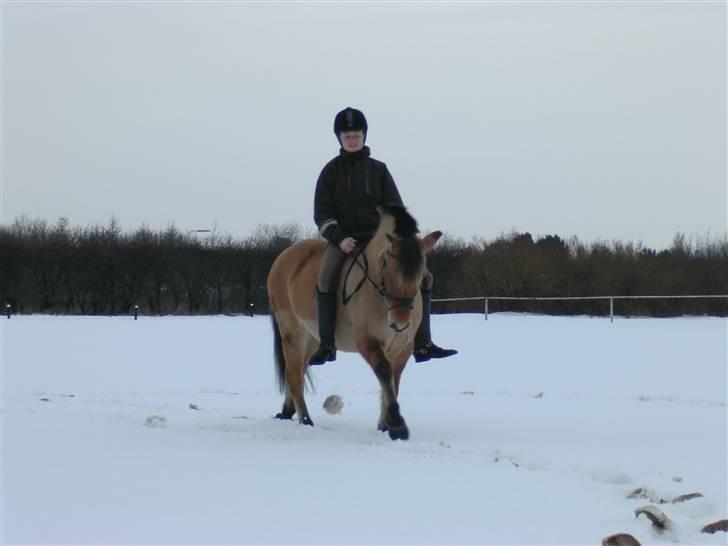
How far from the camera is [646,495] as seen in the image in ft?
14.4

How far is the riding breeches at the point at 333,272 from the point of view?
23.7ft

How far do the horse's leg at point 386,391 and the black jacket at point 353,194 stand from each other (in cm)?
102

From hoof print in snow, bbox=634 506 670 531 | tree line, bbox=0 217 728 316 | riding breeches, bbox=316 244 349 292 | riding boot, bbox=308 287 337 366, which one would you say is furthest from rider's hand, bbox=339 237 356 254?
tree line, bbox=0 217 728 316

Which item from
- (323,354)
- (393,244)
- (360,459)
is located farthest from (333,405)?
(360,459)

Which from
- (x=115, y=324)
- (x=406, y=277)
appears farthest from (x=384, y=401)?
(x=115, y=324)

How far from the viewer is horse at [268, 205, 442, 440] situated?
20.8ft

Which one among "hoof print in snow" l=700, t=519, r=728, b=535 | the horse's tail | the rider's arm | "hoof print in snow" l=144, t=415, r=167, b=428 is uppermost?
the rider's arm

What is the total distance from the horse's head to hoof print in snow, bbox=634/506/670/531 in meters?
2.68

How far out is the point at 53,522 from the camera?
3789 mm

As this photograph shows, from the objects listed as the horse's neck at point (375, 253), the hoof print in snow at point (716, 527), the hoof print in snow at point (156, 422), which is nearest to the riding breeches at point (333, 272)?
the horse's neck at point (375, 253)

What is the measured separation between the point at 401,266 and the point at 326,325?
119 centimetres

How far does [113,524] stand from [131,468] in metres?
1.22

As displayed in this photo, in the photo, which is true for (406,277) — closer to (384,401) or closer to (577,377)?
(384,401)

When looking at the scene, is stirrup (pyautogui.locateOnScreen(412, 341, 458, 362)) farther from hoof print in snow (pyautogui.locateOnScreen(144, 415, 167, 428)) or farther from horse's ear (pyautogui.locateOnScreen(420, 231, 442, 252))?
hoof print in snow (pyautogui.locateOnScreen(144, 415, 167, 428))
